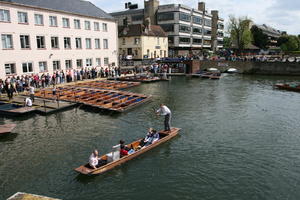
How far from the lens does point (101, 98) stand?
30.2 m

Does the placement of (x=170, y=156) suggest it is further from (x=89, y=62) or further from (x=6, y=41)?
(x=89, y=62)

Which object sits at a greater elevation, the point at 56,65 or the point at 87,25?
the point at 87,25

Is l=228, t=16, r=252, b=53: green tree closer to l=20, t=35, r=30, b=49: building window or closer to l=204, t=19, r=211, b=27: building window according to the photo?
l=204, t=19, r=211, b=27: building window

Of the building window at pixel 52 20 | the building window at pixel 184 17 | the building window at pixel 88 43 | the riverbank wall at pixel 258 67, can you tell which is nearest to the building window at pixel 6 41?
the building window at pixel 52 20

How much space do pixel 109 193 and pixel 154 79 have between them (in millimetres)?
37136

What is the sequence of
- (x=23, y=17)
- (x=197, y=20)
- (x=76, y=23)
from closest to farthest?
(x=23, y=17), (x=76, y=23), (x=197, y=20)

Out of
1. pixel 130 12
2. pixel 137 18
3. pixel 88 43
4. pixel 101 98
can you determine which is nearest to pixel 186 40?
pixel 137 18

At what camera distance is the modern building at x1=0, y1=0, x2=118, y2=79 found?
35.0 meters

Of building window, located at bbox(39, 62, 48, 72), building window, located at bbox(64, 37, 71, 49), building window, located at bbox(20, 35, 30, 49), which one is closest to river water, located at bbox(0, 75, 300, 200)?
building window, located at bbox(20, 35, 30, 49)

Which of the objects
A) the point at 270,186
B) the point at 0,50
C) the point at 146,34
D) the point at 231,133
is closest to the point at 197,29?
the point at 146,34

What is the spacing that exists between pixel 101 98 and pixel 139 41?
40899 mm

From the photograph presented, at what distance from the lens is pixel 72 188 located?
12.8 metres

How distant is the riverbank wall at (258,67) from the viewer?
5796 cm

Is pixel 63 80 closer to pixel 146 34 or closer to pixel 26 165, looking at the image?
pixel 26 165
